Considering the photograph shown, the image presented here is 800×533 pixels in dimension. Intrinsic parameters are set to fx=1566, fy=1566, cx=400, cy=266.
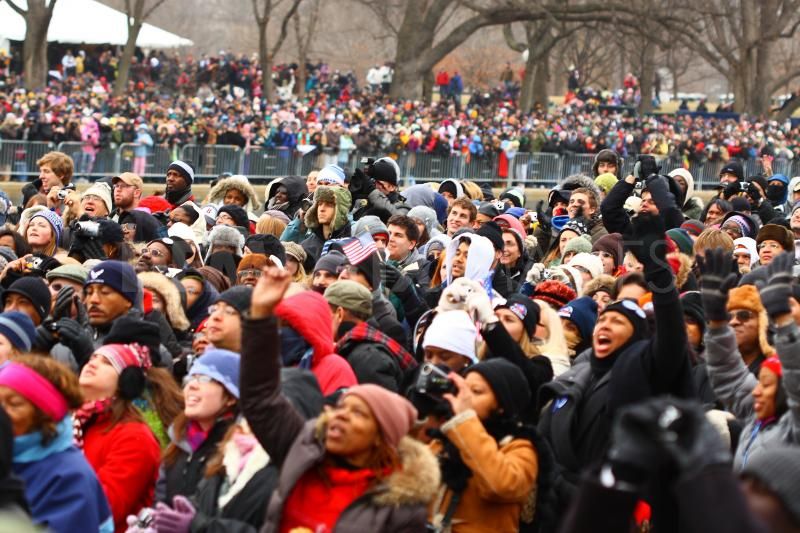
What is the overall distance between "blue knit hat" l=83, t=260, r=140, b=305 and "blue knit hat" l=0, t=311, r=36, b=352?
66cm

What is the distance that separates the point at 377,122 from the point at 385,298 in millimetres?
27478

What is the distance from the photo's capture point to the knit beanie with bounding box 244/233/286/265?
1085cm

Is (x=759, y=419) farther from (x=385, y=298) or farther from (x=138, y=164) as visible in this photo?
(x=138, y=164)

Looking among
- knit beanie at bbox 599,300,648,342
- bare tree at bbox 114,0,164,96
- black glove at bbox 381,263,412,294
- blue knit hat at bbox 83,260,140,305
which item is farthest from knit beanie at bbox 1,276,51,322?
bare tree at bbox 114,0,164,96

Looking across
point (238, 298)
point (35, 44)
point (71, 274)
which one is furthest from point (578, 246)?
point (35, 44)

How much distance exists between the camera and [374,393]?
5.46m

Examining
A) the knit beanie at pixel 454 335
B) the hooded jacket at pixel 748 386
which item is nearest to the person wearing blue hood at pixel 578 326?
the knit beanie at pixel 454 335

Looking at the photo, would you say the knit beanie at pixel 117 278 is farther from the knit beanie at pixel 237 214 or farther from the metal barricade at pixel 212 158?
the metal barricade at pixel 212 158

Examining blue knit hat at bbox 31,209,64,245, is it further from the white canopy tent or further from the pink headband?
the white canopy tent

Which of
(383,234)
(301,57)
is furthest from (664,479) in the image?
(301,57)

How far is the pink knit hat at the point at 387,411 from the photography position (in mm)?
5426

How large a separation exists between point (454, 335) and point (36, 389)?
2.07 metres

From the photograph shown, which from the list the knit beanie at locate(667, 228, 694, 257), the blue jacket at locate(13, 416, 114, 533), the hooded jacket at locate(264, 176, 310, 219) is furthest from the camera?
the hooded jacket at locate(264, 176, 310, 219)

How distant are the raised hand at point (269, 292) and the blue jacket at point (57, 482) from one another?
103cm
